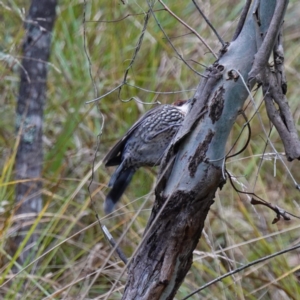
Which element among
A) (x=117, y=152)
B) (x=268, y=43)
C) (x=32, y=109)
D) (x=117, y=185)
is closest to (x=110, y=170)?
(x=32, y=109)

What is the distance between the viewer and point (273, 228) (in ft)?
9.60

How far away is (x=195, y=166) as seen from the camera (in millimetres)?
1383

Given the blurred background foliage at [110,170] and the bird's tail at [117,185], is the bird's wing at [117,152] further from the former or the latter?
the blurred background foliage at [110,170]

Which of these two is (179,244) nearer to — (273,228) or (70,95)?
(273,228)

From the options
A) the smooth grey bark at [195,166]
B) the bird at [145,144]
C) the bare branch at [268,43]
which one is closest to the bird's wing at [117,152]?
the bird at [145,144]

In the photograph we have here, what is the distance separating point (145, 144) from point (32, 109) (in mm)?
737

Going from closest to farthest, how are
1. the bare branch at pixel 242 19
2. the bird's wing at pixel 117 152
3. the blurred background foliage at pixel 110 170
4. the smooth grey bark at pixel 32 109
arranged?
the bare branch at pixel 242 19 → the bird's wing at pixel 117 152 → the blurred background foliage at pixel 110 170 → the smooth grey bark at pixel 32 109

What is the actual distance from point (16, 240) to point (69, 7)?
1.82 metres

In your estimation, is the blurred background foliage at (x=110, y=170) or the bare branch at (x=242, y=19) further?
Answer: the blurred background foliage at (x=110, y=170)

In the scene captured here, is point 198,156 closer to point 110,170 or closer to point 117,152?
point 117,152

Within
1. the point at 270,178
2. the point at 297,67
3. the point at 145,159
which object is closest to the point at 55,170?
the point at 145,159

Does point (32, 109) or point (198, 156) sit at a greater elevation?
point (198, 156)

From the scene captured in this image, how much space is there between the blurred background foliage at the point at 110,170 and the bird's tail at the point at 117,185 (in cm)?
10

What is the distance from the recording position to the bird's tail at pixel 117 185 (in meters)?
2.52
